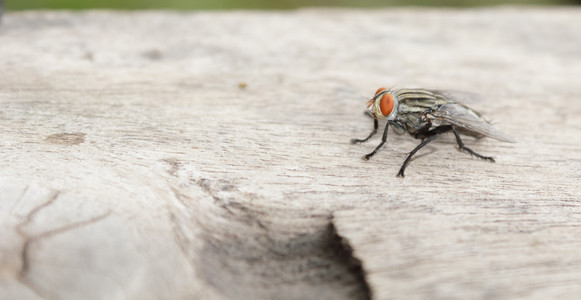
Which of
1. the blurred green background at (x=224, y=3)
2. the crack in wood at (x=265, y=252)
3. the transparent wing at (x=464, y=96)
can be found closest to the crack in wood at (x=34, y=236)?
the crack in wood at (x=265, y=252)

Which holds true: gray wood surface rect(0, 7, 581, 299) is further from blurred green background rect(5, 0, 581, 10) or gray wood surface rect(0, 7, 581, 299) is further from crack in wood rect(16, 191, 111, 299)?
blurred green background rect(5, 0, 581, 10)

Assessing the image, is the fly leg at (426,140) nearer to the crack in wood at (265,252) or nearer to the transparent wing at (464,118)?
the transparent wing at (464,118)

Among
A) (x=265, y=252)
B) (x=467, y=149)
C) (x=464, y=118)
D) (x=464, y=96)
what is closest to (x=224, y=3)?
(x=464, y=96)

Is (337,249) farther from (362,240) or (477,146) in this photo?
(477,146)

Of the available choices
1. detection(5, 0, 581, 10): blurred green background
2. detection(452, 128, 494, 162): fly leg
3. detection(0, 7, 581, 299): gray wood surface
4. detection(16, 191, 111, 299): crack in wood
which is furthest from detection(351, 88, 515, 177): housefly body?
detection(5, 0, 581, 10): blurred green background

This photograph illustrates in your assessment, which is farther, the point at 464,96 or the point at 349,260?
the point at 464,96

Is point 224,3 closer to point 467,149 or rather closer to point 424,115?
point 424,115

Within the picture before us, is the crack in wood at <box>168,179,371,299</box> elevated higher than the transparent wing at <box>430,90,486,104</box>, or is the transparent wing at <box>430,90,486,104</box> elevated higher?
the transparent wing at <box>430,90,486,104</box>
